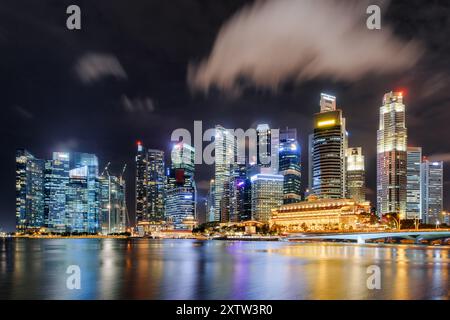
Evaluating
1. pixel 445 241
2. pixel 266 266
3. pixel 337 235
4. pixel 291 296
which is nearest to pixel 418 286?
pixel 291 296

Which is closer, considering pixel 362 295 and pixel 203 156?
pixel 362 295

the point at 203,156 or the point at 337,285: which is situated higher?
the point at 203,156
